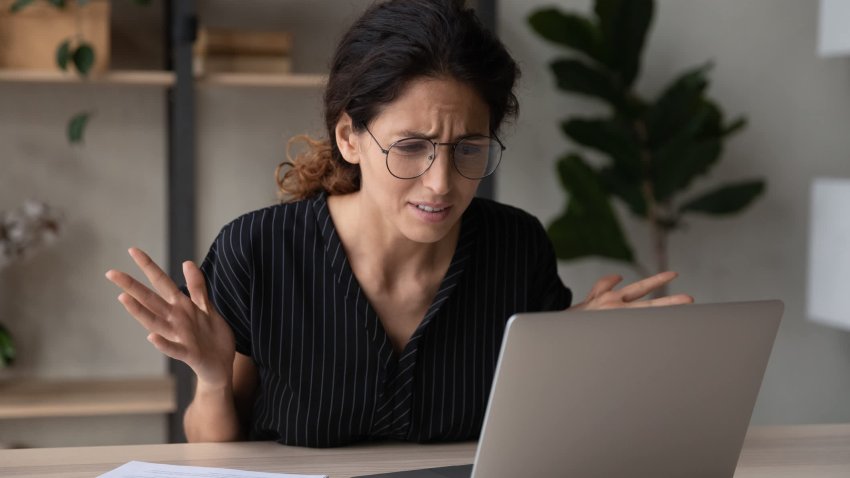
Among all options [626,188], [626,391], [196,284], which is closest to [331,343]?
[196,284]

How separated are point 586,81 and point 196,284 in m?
1.94

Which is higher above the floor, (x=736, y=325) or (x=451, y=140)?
(x=451, y=140)

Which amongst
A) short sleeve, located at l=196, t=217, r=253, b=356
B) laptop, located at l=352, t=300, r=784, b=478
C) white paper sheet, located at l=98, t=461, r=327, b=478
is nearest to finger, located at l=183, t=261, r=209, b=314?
short sleeve, located at l=196, t=217, r=253, b=356

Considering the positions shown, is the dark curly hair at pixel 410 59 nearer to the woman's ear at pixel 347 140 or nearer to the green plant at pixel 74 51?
the woman's ear at pixel 347 140

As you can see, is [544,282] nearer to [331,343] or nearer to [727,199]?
[331,343]

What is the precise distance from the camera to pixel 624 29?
306 cm

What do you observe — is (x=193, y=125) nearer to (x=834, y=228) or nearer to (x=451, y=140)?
(x=451, y=140)

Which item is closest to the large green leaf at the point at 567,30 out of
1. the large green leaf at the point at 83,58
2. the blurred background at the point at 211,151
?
the blurred background at the point at 211,151

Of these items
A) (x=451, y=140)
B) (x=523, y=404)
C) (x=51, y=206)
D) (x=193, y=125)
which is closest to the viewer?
(x=523, y=404)

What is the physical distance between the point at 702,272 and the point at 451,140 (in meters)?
2.21

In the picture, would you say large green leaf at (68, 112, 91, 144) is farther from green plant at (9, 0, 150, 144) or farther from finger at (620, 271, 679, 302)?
finger at (620, 271, 679, 302)

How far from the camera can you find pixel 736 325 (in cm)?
113

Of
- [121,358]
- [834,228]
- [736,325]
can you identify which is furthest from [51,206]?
[736,325]

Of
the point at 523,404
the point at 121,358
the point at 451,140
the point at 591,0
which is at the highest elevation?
the point at 591,0
